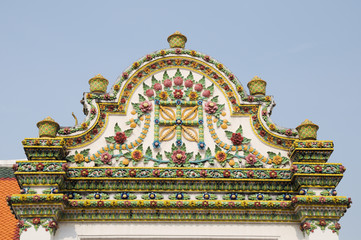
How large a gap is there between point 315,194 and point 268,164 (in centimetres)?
123

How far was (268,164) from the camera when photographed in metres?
13.3

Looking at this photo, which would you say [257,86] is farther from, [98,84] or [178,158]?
[98,84]

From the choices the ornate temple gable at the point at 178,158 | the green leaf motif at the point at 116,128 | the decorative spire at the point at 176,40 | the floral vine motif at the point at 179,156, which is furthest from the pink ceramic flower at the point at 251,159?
the decorative spire at the point at 176,40

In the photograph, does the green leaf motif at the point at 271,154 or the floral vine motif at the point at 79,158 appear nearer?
the floral vine motif at the point at 79,158

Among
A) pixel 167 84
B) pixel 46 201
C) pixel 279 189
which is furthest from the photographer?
pixel 167 84

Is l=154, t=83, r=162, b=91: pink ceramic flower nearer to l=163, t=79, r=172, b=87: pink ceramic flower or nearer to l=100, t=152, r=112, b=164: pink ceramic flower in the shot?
l=163, t=79, r=172, b=87: pink ceramic flower

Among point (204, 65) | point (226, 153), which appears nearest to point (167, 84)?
point (204, 65)

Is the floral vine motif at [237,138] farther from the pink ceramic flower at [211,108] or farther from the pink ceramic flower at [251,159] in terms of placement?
the pink ceramic flower at [211,108]

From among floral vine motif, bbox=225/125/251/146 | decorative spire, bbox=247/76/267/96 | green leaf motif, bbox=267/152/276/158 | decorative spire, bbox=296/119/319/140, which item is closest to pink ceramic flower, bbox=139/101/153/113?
floral vine motif, bbox=225/125/251/146

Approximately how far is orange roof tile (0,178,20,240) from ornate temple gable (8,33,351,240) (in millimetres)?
3234

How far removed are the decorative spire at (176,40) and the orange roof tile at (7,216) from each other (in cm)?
606

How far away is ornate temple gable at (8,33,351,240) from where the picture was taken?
12.5 m

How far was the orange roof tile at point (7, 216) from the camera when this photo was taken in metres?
15.1

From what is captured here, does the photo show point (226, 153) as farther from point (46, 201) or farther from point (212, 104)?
point (46, 201)
